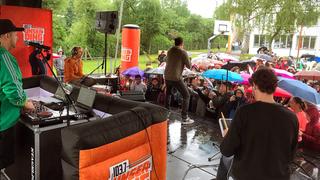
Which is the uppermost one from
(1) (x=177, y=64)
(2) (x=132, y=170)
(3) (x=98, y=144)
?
(1) (x=177, y=64)

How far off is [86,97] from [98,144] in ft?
3.61

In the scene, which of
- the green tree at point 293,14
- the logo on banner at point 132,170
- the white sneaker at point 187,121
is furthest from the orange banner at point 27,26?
the green tree at point 293,14

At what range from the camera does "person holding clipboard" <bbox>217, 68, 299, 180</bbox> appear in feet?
6.33

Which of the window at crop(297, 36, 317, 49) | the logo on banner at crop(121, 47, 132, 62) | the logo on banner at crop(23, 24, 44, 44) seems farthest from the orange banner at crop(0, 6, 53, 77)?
the window at crop(297, 36, 317, 49)

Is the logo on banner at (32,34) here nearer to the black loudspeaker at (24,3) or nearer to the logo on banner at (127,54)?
the black loudspeaker at (24,3)

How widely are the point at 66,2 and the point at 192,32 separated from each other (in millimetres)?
11801

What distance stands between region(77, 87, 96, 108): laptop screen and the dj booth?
0.07 metres

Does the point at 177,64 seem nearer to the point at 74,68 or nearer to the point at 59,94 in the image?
the point at 74,68

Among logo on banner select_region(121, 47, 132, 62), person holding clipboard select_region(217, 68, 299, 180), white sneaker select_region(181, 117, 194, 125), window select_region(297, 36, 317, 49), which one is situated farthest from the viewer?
window select_region(297, 36, 317, 49)

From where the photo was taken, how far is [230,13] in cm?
1778

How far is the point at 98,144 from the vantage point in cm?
227

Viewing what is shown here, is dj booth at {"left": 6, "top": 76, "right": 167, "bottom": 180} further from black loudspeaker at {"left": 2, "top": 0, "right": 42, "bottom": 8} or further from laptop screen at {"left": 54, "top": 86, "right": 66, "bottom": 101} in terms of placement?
black loudspeaker at {"left": 2, "top": 0, "right": 42, "bottom": 8}

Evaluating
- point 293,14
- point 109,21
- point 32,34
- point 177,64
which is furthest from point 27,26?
point 293,14

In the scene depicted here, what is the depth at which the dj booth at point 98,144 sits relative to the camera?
223cm
